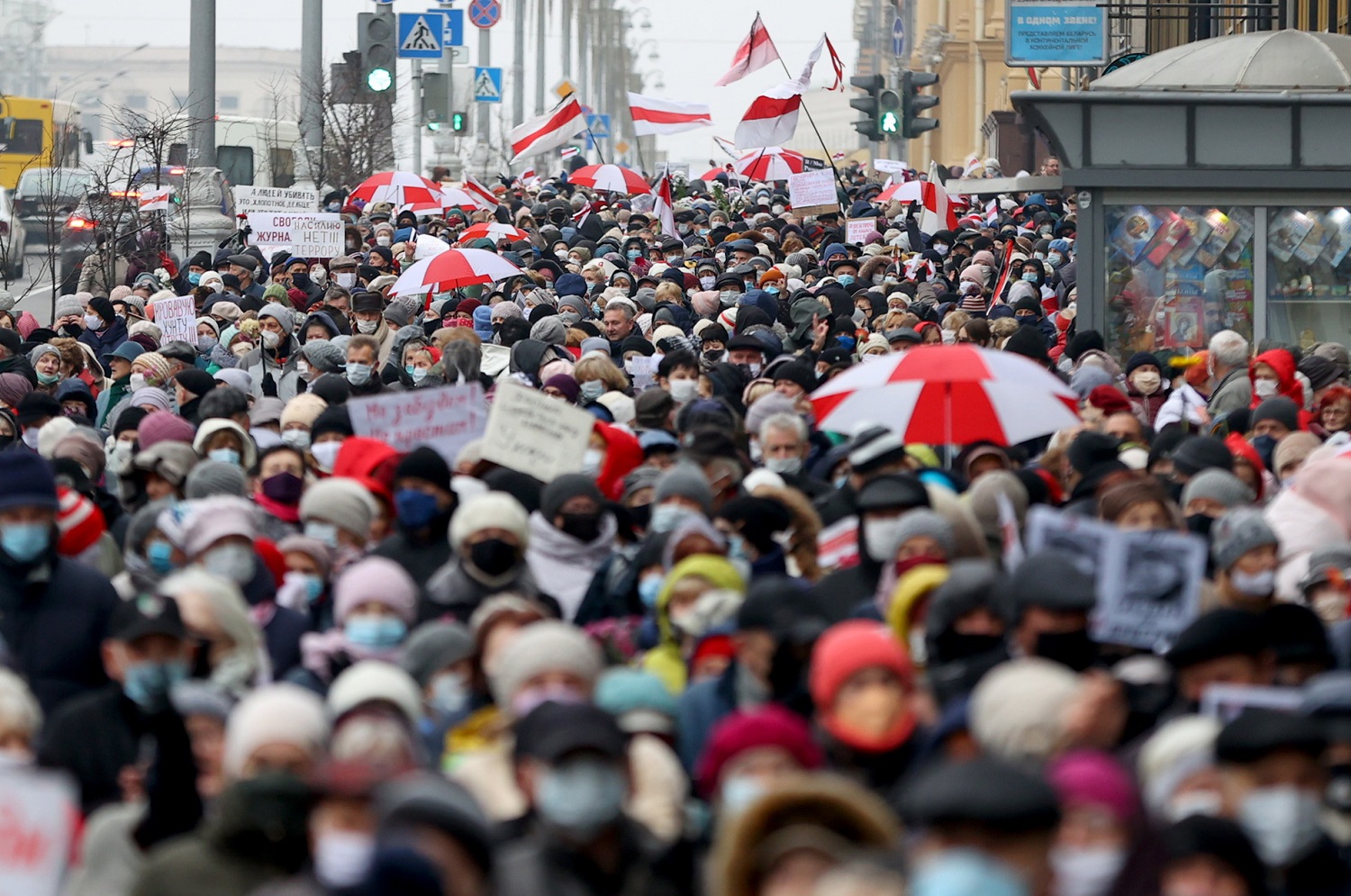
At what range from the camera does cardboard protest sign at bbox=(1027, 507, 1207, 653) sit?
6.14m

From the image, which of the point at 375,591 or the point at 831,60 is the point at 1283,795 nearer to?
the point at 375,591

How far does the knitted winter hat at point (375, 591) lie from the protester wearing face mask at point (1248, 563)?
2212 millimetres

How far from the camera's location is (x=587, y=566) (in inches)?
305

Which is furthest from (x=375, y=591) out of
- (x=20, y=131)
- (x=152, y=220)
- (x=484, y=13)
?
(x=484, y=13)

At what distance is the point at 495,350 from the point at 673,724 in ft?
30.4

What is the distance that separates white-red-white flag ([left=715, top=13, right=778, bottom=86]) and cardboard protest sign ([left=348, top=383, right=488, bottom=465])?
18.8m

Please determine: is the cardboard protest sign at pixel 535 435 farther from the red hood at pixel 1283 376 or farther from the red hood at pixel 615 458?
the red hood at pixel 1283 376

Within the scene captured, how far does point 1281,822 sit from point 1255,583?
1.96 metres

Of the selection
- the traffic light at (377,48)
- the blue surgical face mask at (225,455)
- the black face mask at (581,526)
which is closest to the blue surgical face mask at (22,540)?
the black face mask at (581,526)

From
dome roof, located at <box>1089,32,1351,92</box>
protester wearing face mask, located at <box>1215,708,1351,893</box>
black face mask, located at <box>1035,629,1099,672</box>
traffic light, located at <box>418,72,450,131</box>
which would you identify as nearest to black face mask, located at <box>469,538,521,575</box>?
black face mask, located at <box>1035,629,1099,672</box>

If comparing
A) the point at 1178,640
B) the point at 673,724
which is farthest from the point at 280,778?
the point at 1178,640

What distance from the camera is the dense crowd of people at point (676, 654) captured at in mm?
4246

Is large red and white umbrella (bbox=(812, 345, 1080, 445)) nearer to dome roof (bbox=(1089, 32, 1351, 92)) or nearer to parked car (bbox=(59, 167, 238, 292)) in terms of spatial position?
dome roof (bbox=(1089, 32, 1351, 92))

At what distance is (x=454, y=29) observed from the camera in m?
46.6
